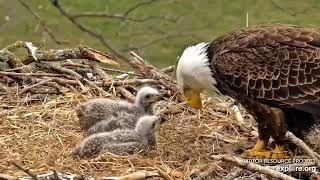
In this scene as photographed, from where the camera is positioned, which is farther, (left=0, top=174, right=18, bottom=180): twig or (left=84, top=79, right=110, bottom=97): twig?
(left=84, top=79, right=110, bottom=97): twig

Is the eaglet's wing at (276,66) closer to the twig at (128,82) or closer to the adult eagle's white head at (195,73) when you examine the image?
the adult eagle's white head at (195,73)

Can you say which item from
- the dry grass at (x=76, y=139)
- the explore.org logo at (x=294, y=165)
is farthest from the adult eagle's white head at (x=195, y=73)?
the explore.org logo at (x=294, y=165)

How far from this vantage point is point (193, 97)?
6250mm

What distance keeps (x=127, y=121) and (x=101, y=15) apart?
2634 mm

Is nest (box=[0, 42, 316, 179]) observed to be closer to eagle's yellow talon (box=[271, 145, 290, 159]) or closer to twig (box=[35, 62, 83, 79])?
twig (box=[35, 62, 83, 79])

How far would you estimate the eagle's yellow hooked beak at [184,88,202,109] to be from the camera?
6.24m

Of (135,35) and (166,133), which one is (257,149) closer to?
(166,133)

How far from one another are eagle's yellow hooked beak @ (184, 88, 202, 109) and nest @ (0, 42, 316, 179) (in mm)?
205

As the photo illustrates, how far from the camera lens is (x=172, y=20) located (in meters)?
3.98

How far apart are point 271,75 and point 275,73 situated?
0.03m

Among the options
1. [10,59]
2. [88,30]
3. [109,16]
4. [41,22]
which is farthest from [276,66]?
[10,59]

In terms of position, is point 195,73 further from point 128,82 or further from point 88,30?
point 88,30

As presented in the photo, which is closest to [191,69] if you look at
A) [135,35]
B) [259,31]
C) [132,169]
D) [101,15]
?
[259,31]

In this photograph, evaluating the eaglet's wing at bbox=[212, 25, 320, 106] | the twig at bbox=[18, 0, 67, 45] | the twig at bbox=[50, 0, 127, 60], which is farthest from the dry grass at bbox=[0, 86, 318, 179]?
the twig at bbox=[50, 0, 127, 60]
